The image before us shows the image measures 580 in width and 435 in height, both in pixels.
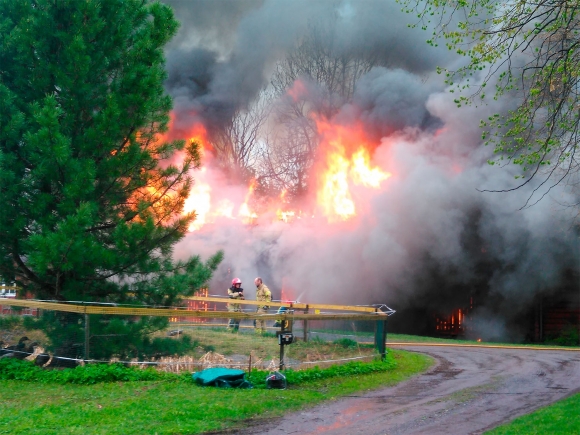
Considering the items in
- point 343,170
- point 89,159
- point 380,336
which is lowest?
point 380,336

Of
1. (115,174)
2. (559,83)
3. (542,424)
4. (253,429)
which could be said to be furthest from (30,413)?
(559,83)

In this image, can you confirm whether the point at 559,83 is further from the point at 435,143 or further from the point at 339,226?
the point at 339,226

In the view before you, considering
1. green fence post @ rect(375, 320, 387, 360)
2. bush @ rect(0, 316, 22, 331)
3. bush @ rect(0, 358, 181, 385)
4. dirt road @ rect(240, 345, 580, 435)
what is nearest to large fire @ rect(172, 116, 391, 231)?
dirt road @ rect(240, 345, 580, 435)

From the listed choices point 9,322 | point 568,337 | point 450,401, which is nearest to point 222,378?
point 450,401

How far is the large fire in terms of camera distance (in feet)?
92.3

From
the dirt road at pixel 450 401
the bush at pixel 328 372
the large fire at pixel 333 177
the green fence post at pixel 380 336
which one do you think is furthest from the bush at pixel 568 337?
the green fence post at pixel 380 336

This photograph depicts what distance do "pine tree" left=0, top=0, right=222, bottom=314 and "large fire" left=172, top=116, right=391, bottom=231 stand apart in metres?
13.8

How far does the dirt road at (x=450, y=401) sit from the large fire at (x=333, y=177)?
13363 millimetres

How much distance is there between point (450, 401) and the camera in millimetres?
10539

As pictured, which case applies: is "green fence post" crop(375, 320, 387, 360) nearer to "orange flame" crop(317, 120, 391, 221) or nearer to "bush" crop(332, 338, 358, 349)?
"bush" crop(332, 338, 358, 349)

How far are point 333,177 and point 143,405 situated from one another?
816 inches

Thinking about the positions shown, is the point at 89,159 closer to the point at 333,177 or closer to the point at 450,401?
the point at 450,401

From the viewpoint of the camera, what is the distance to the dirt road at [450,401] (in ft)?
28.3

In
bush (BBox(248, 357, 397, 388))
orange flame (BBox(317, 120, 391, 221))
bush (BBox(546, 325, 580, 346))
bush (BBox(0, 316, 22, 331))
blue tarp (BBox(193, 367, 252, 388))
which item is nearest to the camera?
blue tarp (BBox(193, 367, 252, 388))
